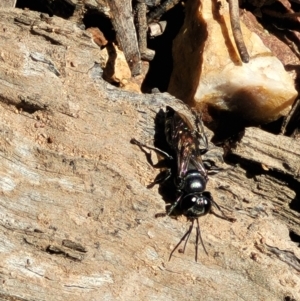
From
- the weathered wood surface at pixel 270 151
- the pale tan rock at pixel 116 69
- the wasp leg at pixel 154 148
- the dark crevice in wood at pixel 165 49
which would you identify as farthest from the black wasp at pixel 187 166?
the dark crevice in wood at pixel 165 49

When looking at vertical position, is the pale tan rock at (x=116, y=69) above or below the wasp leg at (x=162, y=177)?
above

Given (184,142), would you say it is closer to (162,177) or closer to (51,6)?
(162,177)

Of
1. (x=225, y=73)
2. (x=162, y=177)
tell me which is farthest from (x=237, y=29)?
(x=162, y=177)

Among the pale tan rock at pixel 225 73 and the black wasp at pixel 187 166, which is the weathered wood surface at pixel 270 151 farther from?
the pale tan rock at pixel 225 73

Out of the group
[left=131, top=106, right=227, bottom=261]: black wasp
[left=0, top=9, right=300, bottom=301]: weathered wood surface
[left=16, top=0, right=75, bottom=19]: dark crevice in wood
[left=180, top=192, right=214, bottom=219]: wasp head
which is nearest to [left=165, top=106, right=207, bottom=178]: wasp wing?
[left=131, top=106, right=227, bottom=261]: black wasp

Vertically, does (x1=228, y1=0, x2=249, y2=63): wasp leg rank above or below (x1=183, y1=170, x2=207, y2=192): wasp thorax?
above

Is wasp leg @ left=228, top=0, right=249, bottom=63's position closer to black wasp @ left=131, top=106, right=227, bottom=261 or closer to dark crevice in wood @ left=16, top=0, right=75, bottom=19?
black wasp @ left=131, top=106, right=227, bottom=261
